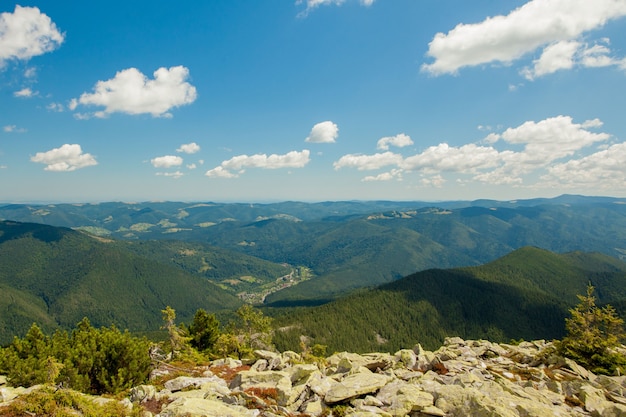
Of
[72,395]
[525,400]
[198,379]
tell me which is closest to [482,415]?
[525,400]

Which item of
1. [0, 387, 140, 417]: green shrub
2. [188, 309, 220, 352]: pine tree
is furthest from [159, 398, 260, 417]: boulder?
[188, 309, 220, 352]: pine tree

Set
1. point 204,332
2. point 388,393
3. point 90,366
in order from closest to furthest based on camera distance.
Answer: point 388,393
point 90,366
point 204,332

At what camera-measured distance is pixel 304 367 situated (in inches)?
1423

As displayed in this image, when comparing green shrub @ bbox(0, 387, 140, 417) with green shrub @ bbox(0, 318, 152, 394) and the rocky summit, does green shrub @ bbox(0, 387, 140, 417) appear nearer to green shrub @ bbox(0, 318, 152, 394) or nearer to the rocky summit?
the rocky summit

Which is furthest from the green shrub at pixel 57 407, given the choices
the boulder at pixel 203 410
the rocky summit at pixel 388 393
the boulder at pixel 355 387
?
the boulder at pixel 355 387

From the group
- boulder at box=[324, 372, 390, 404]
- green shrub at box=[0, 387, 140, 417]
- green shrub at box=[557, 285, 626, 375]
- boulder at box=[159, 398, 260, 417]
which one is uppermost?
green shrub at box=[0, 387, 140, 417]

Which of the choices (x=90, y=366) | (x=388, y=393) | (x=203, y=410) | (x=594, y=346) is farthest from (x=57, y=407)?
(x=594, y=346)

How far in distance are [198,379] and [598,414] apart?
39538 mm

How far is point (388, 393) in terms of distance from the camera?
2872 cm

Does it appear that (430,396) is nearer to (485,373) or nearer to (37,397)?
(485,373)

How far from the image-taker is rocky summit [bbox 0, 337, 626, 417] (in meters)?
24.9

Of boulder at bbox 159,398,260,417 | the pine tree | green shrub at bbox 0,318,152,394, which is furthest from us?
the pine tree

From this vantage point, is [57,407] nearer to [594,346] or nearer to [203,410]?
[203,410]

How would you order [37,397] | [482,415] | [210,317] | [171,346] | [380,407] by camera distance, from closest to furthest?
[37,397], [482,415], [380,407], [171,346], [210,317]
